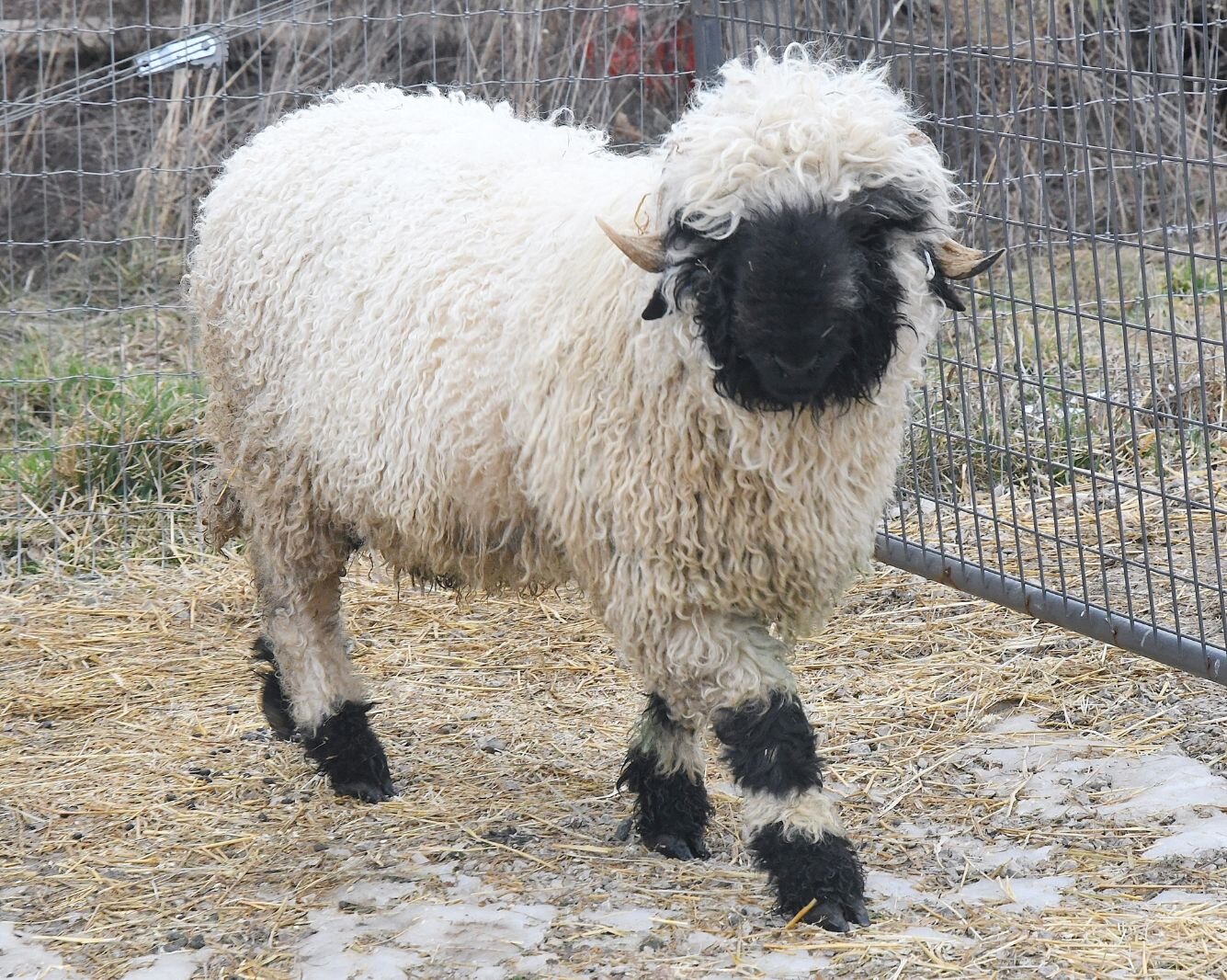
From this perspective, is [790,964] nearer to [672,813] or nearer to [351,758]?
[672,813]

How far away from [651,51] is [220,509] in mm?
4385

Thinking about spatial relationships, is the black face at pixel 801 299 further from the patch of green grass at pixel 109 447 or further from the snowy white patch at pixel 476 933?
the patch of green grass at pixel 109 447

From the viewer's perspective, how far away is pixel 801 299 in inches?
127

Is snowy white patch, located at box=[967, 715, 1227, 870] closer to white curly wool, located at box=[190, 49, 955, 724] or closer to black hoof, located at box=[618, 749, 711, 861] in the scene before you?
black hoof, located at box=[618, 749, 711, 861]

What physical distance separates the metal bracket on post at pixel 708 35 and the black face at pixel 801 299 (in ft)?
9.07

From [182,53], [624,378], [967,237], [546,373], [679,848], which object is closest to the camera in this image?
[624,378]

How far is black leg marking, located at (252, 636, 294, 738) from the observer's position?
499 cm

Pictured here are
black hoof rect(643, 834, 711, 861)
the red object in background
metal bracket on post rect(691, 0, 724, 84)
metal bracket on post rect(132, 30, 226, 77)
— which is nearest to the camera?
black hoof rect(643, 834, 711, 861)

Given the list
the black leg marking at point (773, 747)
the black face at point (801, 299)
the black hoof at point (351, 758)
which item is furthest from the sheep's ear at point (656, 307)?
the black hoof at point (351, 758)

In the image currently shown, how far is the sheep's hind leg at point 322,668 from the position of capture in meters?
4.70

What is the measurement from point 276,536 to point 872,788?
1.83 metres

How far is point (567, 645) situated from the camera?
5.93 meters

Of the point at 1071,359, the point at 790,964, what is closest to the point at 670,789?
the point at 790,964

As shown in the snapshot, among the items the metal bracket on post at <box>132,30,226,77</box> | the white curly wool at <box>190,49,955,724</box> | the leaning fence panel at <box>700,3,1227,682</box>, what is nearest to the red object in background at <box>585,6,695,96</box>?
the leaning fence panel at <box>700,3,1227,682</box>
